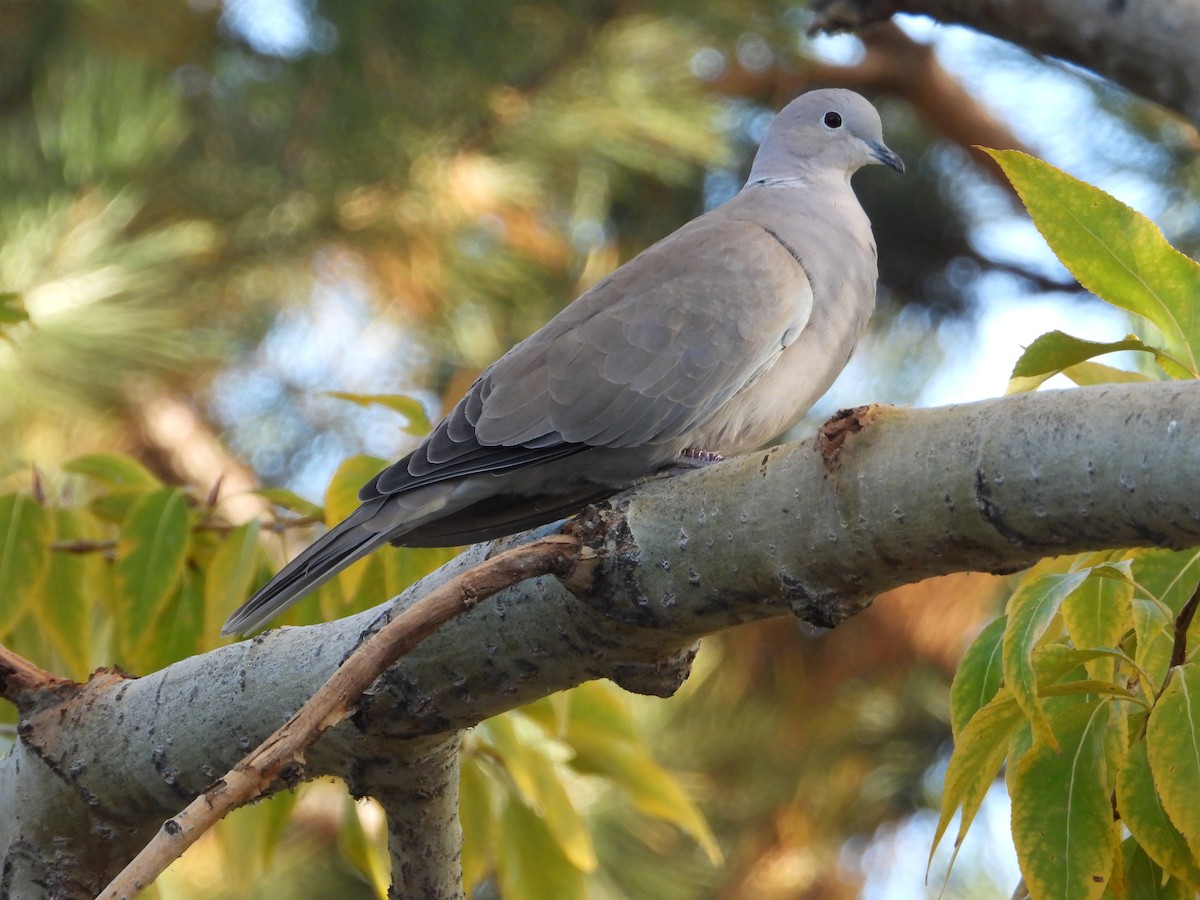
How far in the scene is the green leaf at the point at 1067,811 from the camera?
100 cm

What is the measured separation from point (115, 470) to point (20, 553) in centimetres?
23

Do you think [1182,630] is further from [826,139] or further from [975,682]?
[826,139]

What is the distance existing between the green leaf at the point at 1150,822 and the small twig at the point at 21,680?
110 centimetres

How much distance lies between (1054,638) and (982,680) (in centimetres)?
22

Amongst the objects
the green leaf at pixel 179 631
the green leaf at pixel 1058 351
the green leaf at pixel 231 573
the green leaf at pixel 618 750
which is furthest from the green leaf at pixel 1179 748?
the green leaf at pixel 179 631

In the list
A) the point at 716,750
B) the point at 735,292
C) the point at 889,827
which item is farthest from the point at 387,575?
the point at 889,827

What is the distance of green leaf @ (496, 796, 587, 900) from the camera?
1.65 metres

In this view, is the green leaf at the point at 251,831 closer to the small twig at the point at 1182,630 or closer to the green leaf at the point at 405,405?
the green leaf at the point at 405,405

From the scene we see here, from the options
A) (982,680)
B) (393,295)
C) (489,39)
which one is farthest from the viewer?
(393,295)

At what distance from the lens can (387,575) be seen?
1715mm

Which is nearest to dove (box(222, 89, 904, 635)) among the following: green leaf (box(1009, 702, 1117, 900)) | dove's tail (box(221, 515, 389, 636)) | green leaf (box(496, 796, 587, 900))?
dove's tail (box(221, 515, 389, 636))

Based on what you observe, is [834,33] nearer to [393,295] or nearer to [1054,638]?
[1054,638]

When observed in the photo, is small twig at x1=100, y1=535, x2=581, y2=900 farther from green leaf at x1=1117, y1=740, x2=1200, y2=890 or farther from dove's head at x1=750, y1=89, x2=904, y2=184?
dove's head at x1=750, y1=89, x2=904, y2=184

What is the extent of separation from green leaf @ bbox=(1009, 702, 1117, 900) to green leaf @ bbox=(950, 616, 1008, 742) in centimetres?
8
